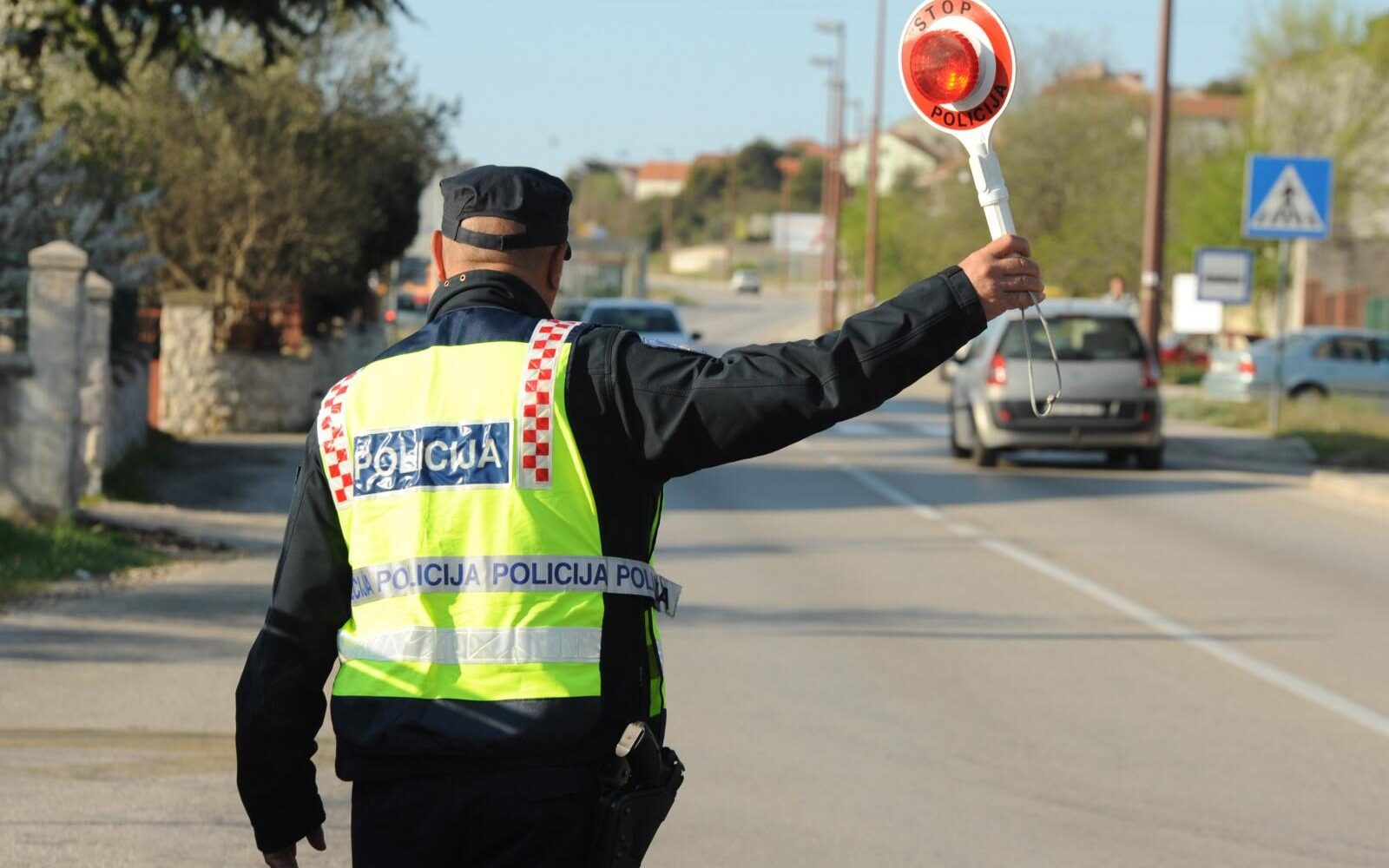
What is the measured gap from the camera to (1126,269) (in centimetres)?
5538

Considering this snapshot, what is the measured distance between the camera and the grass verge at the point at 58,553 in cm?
1104

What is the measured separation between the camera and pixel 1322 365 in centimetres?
3331

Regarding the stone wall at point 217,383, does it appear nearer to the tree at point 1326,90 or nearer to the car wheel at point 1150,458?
the car wheel at point 1150,458

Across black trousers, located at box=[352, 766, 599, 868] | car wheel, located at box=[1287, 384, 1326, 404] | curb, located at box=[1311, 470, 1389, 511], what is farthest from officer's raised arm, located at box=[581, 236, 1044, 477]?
car wheel, located at box=[1287, 384, 1326, 404]

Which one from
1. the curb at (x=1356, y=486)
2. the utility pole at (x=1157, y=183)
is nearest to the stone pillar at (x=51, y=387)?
the curb at (x=1356, y=486)

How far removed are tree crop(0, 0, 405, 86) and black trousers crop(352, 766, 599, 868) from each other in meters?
12.8

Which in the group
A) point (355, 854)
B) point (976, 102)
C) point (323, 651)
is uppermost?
point (976, 102)

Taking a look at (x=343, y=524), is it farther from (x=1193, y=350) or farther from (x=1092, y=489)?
(x=1193, y=350)

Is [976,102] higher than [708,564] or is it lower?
higher

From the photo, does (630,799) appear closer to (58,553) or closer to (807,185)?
(58,553)

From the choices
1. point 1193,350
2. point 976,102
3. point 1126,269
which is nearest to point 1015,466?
point 976,102

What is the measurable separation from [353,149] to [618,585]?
22.3m

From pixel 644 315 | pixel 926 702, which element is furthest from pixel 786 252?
pixel 926 702

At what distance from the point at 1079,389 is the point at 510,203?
17045 millimetres
